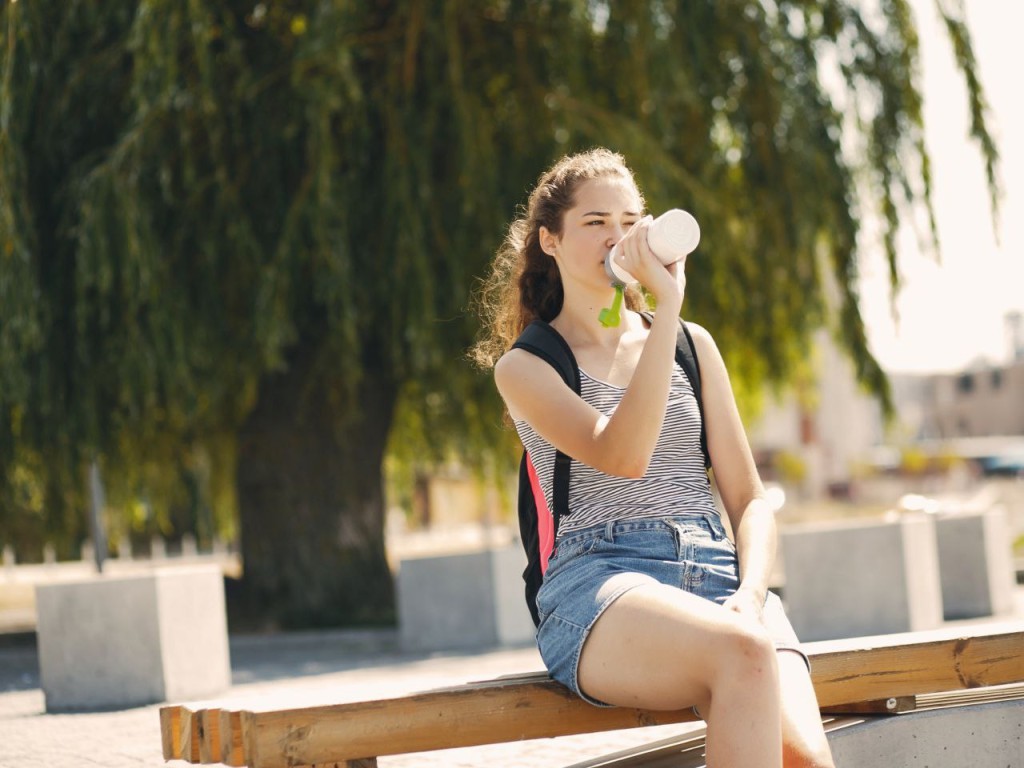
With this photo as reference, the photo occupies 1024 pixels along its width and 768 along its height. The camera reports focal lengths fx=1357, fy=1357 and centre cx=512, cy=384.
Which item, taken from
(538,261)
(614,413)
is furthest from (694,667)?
(538,261)

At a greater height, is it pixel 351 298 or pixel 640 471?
pixel 351 298

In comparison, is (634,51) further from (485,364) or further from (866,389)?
(485,364)

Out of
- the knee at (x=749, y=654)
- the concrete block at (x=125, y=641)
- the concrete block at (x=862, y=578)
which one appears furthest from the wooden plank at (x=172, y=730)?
the concrete block at (x=862, y=578)

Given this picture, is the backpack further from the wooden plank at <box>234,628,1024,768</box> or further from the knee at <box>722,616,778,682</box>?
the knee at <box>722,616,778,682</box>

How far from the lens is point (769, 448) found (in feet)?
241

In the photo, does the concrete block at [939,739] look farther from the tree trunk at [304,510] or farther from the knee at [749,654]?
the tree trunk at [304,510]

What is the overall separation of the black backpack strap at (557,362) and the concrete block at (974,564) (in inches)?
308

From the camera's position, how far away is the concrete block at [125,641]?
752 centimetres

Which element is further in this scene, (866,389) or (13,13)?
(866,389)

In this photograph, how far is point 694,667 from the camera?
114 inches

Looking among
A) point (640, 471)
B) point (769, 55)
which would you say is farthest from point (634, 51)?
point (640, 471)

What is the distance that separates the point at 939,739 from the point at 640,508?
1.38 meters

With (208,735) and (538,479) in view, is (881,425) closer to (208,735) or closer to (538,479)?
(538,479)

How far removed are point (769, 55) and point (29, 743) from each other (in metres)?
7.78
